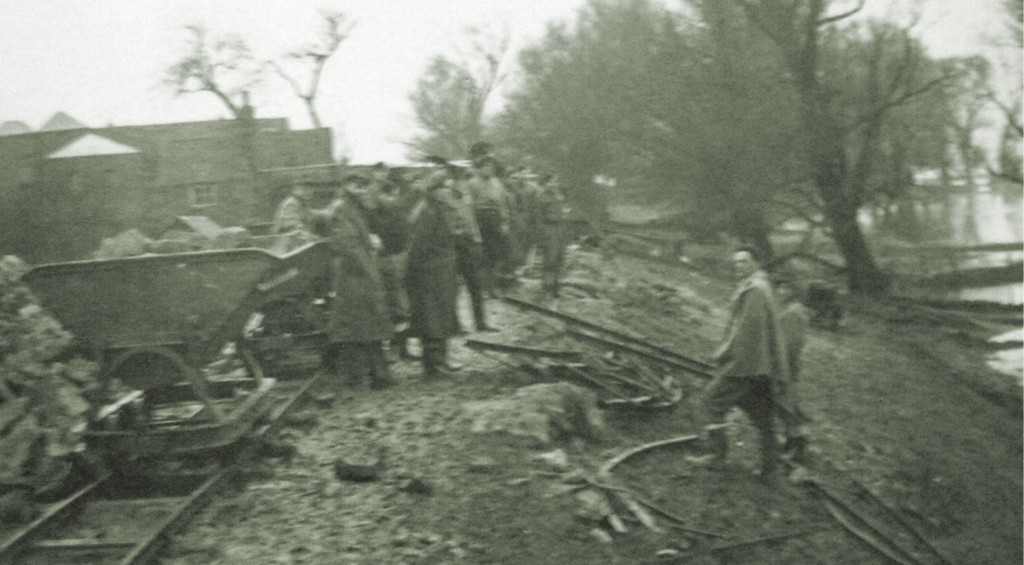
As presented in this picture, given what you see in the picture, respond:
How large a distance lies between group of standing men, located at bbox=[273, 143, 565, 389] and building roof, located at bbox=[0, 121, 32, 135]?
2.51 meters

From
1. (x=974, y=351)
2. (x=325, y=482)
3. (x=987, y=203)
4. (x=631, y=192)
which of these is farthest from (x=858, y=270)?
(x=987, y=203)

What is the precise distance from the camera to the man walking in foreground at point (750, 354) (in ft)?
24.0

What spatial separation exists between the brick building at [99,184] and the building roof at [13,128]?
34 millimetres

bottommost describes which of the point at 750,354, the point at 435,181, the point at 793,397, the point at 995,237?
the point at 995,237

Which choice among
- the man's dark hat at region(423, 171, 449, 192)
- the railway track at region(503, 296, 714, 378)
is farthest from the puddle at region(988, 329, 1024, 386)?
the man's dark hat at region(423, 171, 449, 192)

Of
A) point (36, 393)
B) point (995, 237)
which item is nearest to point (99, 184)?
point (36, 393)

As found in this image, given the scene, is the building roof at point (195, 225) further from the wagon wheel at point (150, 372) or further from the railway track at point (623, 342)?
the railway track at point (623, 342)

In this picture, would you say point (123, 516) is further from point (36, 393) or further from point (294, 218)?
point (294, 218)

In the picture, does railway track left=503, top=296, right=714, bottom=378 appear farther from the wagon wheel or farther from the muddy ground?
the wagon wheel

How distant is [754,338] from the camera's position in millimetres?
7309

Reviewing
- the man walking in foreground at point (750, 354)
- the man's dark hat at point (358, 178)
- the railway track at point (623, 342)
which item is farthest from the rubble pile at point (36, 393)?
the railway track at point (623, 342)

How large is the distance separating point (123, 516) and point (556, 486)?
2793 mm

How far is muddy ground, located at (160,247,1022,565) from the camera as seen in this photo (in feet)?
19.2

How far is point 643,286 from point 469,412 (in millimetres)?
10055
